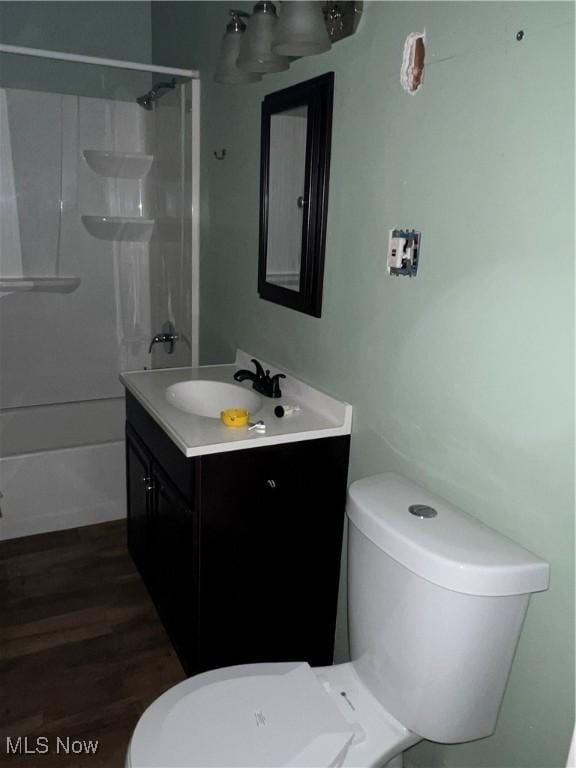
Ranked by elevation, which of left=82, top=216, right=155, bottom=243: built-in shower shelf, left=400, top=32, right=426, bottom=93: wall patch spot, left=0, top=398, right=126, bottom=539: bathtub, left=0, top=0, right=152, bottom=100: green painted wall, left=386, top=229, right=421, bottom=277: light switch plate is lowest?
left=0, top=398, right=126, bottom=539: bathtub

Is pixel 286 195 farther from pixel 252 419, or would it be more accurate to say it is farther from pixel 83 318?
pixel 83 318

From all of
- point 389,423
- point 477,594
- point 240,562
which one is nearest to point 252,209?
point 389,423

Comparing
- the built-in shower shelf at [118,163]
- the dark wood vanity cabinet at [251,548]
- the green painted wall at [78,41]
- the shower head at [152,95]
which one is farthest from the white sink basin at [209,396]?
the green painted wall at [78,41]

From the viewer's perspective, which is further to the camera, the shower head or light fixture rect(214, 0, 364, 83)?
the shower head

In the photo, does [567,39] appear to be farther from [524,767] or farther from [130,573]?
[130,573]

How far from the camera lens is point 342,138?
5.25 feet

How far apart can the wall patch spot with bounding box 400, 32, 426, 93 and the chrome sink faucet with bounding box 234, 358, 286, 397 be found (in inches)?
36.5

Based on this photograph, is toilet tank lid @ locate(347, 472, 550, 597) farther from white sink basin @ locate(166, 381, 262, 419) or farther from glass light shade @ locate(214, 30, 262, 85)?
glass light shade @ locate(214, 30, 262, 85)

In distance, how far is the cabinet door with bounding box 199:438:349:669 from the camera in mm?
1584

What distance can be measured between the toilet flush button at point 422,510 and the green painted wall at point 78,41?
8.25ft

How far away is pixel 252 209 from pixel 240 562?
48.5 inches

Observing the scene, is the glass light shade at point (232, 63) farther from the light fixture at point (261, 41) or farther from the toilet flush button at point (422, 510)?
the toilet flush button at point (422, 510)

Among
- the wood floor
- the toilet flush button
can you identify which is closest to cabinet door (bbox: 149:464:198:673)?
the wood floor

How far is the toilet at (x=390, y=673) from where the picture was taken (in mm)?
1068
